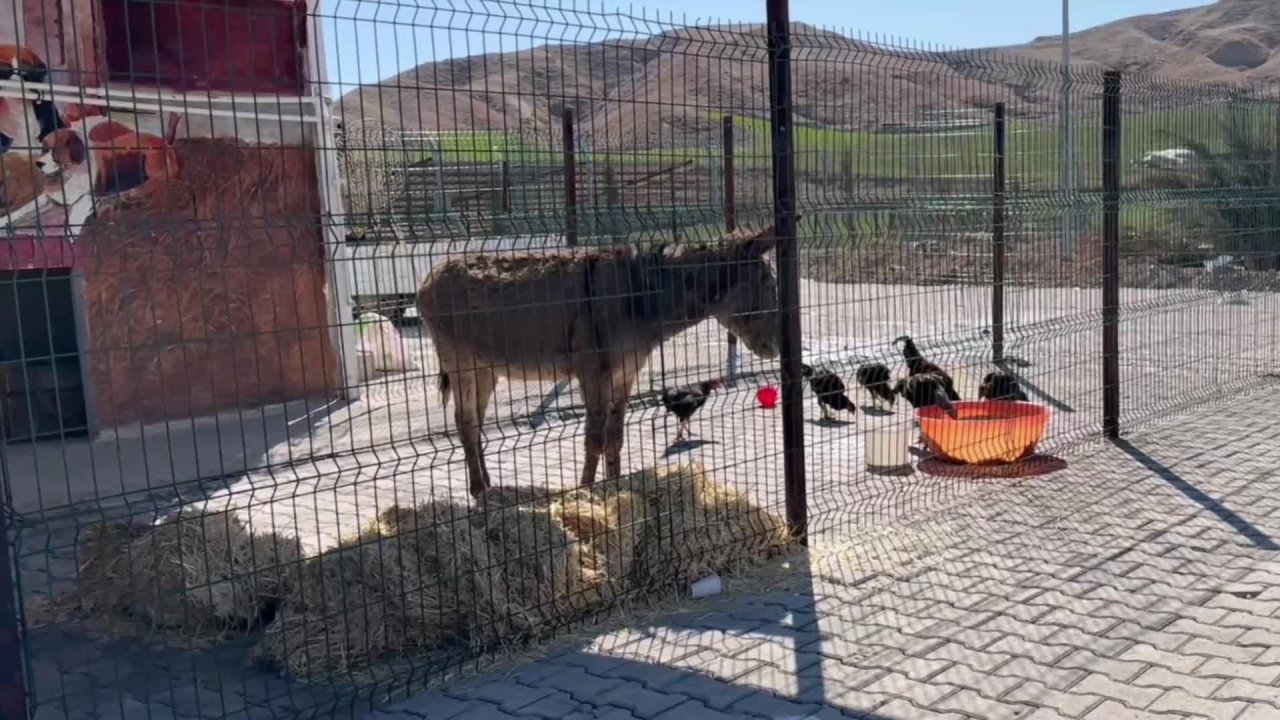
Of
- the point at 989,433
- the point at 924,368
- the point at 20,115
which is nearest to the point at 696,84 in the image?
the point at 989,433

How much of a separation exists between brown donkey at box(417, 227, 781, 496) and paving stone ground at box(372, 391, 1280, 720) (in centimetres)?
169

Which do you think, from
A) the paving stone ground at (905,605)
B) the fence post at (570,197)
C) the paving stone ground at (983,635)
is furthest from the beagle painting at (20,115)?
the paving stone ground at (983,635)

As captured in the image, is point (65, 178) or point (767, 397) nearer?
point (767, 397)

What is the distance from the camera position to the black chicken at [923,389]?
970 cm

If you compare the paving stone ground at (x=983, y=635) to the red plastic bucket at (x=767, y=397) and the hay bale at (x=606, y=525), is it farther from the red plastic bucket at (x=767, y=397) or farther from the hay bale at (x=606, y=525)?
the red plastic bucket at (x=767, y=397)

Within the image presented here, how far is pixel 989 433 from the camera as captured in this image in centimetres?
848

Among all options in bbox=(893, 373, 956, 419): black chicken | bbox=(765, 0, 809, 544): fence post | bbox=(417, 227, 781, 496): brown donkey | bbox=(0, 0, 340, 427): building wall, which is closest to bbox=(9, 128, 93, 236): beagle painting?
bbox=(0, 0, 340, 427): building wall

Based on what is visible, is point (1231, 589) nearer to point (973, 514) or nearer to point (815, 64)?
point (973, 514)

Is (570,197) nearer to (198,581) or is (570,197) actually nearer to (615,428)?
(615,428)

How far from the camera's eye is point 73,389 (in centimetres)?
1109

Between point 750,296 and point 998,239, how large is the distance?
2.42m

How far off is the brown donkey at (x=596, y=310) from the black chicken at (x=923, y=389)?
8.23ft

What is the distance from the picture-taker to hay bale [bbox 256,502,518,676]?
5152 mm

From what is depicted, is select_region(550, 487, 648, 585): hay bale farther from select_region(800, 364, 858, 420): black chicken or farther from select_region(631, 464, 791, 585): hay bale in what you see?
select_region(800, 364, 858, 420): black chicken
